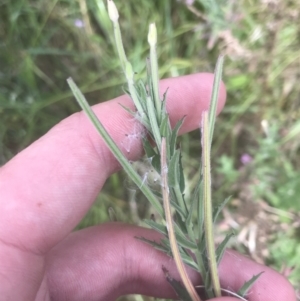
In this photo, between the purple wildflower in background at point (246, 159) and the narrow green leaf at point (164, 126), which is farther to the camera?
the purple wildflower in background at point (246, 159)

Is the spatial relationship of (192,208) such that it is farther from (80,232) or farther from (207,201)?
(80,232)

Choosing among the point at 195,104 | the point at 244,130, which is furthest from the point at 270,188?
the point at 195,104

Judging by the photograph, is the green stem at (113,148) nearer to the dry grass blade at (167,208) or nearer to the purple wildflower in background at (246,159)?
the dry grass blade at (167,208)

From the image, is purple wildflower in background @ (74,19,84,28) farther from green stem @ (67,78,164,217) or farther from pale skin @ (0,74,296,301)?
green stem @ (67,78,164,217)

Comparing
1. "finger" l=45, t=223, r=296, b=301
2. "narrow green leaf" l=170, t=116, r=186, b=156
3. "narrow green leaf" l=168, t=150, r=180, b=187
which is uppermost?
"narrow green leaf" l=170, t=116, r=186, b=156

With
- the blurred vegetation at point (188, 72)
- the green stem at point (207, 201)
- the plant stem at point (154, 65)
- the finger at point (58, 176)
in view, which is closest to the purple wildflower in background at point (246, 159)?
the blurred vegetation at point (188, 72)

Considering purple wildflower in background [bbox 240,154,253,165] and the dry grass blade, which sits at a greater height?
the dry grass blade

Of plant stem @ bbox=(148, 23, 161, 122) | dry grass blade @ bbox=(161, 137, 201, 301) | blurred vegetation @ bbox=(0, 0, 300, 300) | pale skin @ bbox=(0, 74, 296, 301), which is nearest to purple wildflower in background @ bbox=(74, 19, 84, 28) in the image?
blurred vegetation @ bbox=(0, 0, 300, 300)
